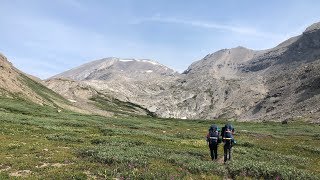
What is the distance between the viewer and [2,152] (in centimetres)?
3136

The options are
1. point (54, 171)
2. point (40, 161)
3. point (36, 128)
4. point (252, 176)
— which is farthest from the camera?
point (36, 128)

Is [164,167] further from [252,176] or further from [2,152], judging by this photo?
[2,152]

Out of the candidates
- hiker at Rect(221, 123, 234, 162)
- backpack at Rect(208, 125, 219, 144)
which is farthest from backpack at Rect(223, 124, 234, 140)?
backpack at Rect(208, 125, 219, 144)

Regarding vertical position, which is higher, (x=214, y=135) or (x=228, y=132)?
(x=228, y=132)

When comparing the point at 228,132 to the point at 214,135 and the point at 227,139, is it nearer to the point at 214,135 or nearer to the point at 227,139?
the point at 227,139

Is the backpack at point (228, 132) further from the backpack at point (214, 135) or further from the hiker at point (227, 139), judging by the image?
the backpack at point (214, 135)

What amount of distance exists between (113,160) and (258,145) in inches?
1030

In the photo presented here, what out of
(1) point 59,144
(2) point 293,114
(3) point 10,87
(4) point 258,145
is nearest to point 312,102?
(2) point 293,114

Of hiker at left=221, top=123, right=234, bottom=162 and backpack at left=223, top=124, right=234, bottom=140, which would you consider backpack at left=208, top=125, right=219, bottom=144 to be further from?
backpack at left=223, top=124, right=234, bottom=140

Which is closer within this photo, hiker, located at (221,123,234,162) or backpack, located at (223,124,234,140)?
hiker, located at (221,123,234,162)

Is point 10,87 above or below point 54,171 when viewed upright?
above

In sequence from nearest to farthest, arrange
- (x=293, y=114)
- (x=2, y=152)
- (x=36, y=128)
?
(x=2, y=152)
(x=36, y=128)
(x=293, y=114)

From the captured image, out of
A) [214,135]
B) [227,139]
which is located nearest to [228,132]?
[227,139]

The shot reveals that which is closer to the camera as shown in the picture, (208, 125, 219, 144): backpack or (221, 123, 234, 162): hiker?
(221, 123, 234, 162): hiker
